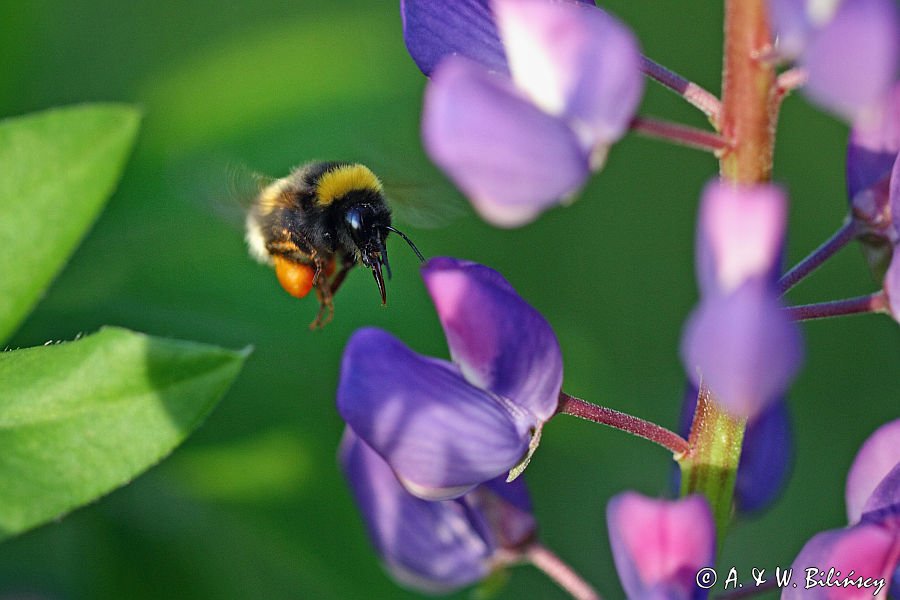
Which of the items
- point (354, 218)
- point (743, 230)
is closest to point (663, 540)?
point (743, 230)

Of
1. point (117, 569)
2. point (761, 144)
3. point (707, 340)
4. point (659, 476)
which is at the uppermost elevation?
point (761, 144)

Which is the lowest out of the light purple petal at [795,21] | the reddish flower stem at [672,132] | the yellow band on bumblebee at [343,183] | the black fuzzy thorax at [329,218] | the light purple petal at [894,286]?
the black fuzzy thorax at [329,218]

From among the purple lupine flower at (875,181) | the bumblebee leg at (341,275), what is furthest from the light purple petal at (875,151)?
Result: the bumblebee leg at (341,275)

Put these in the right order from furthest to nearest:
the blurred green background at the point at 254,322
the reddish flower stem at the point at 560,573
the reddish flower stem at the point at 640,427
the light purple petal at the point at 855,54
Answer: the blurred green background at the point at 254,322, the reddish flower stem at the point at 560,573, the reddish flower stem at the point at 640,427, the light purple petal at the point at 855,54

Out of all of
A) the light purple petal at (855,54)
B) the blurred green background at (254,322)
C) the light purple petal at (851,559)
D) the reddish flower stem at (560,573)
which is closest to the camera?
the light purple petal at (855,54)

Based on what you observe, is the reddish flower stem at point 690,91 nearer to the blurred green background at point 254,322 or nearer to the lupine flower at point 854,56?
the lupine flower at point 854,56

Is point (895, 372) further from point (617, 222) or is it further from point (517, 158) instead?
point (517, 158)

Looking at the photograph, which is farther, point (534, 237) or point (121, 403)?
point (534, 237)

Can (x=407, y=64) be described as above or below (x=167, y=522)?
above

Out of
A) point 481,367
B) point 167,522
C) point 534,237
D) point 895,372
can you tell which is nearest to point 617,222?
point 534,237
